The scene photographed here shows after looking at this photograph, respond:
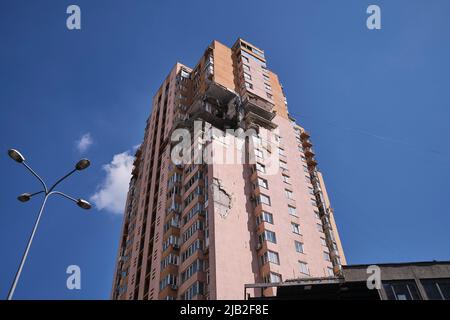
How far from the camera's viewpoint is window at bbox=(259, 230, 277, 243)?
39156 mm

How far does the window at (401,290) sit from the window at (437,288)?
52 cm

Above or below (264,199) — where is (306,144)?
above

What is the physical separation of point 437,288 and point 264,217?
22.1m

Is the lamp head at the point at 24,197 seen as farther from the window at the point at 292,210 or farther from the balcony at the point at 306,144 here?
the balcony at the point at 306,144

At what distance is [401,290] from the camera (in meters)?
20.2

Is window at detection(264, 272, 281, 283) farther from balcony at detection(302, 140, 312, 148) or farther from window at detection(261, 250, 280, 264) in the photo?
balcony at detection(302, 140, 312, 148)

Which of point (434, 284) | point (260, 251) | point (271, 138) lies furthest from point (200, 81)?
point (434, 284)

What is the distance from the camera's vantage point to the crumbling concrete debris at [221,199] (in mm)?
39969

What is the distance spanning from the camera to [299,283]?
23.3 meters

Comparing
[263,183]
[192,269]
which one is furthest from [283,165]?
[192,269]

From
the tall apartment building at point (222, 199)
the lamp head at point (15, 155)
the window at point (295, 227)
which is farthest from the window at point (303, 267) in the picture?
the lamp head at point (15, 155)

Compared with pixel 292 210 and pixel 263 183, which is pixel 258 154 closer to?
pixel 263 183

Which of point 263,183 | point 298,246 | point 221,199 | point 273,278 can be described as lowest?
point 273,278
